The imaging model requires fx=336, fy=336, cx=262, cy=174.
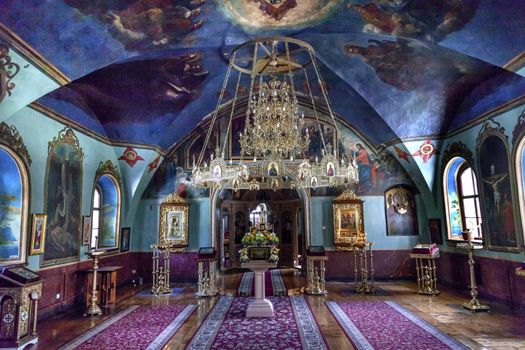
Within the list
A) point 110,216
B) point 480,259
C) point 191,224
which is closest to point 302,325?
point 480,259

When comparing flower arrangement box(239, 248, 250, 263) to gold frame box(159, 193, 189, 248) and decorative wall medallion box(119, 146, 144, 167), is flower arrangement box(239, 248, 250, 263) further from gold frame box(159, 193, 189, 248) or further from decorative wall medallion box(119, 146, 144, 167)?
decorative wall medallion box(119, 146, 144, 167)

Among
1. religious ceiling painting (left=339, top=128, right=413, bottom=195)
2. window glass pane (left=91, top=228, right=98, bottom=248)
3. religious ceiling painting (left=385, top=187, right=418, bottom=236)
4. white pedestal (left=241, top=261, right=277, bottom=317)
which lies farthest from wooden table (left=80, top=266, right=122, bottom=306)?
religious ceiling painting (left=385, top=187, right=418, bottom=236)

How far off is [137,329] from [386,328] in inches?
201

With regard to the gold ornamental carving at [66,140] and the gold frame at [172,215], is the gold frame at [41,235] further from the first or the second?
the gold frame at [172,215]

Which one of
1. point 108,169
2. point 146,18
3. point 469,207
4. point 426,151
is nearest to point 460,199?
point 469,207

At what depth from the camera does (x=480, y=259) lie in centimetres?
977

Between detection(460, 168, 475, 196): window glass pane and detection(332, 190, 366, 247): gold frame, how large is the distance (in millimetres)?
3398

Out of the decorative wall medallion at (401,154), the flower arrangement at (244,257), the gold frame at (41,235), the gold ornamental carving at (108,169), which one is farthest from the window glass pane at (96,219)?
the decorative wall medallion at (401,154)

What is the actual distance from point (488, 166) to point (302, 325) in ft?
22.0

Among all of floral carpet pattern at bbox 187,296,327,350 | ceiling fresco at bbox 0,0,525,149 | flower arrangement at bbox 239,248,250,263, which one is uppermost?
ceiling fresco at bbox 0,0,525,149

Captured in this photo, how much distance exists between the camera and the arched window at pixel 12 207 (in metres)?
7.18

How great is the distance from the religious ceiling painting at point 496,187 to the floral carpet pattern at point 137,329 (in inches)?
326

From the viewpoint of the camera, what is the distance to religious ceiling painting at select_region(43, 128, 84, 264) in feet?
27.8

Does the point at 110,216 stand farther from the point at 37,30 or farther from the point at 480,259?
the point at 480,259
